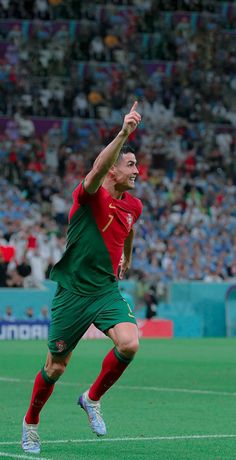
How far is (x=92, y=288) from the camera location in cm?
843

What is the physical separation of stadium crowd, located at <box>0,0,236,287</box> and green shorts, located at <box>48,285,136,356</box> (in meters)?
16.5

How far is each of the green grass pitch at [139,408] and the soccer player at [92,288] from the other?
0.43 m

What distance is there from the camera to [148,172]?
3231 cm

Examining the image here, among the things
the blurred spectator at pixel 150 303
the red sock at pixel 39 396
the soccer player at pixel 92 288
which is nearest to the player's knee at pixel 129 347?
the soccer player at pixel 92 288

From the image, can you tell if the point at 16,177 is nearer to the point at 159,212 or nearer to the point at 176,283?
the point at 159,212

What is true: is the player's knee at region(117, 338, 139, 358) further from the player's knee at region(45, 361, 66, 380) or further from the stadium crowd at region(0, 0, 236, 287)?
the stadium crowd at region(0, 0, 236, 287)

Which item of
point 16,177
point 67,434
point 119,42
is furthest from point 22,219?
point 67,434

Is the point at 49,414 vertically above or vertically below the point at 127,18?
above

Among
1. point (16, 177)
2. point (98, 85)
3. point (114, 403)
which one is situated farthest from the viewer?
point (98, 85)

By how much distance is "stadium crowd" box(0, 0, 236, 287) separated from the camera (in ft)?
93.0

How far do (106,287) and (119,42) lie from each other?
28.7 metres

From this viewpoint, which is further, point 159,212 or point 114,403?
point 159,212

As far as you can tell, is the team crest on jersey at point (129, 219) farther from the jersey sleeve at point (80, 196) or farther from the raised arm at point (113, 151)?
the raised arm at point (113, 151)

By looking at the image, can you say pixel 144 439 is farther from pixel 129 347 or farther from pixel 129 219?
pixel 129 219
